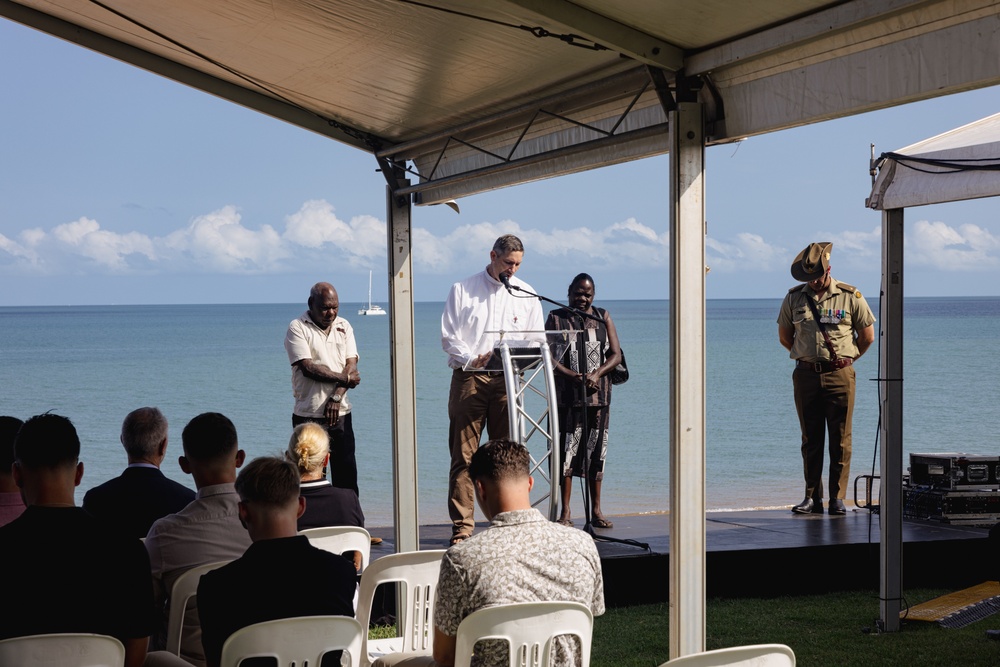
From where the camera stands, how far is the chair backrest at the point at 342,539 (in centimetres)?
373

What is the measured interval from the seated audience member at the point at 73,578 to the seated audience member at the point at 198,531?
1.68ft

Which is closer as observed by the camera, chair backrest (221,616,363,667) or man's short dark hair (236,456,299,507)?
chair backrest (221,616,363,667)

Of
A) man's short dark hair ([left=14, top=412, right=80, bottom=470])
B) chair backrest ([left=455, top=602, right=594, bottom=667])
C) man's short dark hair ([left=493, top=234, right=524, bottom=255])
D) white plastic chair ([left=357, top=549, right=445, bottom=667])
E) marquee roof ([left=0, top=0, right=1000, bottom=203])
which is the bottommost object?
white plastic chair ([left=357, top=549, right=445, bottom=667])

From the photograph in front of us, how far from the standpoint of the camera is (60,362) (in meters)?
45.0

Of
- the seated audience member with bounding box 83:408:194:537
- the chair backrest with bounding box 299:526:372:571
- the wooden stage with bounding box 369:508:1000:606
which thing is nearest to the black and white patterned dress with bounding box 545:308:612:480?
the wooden stage with bounding box 369:508:1000:606

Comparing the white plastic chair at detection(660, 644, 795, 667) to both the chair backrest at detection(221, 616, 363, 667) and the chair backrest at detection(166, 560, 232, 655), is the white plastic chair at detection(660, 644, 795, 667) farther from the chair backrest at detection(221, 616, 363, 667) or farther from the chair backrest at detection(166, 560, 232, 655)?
the chair backrest at detection(166, 560, 232, 655)

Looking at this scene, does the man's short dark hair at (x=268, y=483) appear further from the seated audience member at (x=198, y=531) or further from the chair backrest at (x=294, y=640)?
the seated audience member at (x=198, y=531)

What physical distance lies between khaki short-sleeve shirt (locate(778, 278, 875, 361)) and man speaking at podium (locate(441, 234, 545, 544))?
2105 mm

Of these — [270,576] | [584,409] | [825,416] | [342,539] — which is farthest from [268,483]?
[825,416]

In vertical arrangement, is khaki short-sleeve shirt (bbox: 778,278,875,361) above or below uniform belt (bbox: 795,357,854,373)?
above

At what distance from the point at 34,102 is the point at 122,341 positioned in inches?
577

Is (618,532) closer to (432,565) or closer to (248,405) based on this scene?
(432,565)

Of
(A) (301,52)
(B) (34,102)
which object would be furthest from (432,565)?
(B) (34,102)

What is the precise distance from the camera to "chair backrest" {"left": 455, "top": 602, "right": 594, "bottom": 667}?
2604mm
